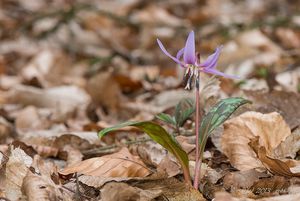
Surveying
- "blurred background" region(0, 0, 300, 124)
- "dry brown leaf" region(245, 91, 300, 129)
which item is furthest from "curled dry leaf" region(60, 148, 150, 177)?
"blurred background" region(0, 0, 300, 124)

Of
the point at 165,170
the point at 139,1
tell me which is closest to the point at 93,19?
the point at 139,1

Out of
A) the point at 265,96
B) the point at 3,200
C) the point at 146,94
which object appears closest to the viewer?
the point at 3,200

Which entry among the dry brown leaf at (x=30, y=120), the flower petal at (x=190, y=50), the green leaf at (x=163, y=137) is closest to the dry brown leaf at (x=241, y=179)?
the green leaf at (x=163, y=137)

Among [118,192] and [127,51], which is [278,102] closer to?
[118,192]

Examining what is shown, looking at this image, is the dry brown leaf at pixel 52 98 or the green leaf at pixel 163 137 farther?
the dry brown leaf at pixel 52 98

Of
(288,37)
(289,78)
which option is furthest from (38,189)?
(288,37)

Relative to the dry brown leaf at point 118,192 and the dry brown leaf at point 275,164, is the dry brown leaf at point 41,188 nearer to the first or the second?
the dry brown leaf at point 118,192

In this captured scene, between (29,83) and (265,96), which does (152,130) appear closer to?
(265,96)
